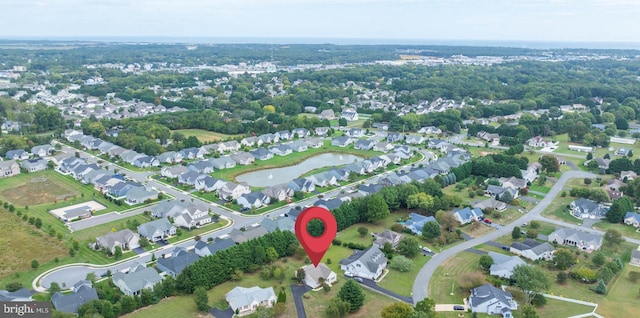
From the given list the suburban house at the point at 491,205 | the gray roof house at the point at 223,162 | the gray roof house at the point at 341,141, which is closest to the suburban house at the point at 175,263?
the gray roof house at the point at 223,162

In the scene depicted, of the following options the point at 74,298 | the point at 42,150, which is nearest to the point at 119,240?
the point at 74,298

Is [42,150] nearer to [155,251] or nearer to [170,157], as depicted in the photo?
[170,157]

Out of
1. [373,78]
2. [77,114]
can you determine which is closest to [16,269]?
[77,114]

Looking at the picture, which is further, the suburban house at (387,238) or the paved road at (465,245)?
the suburban house at (387,238)

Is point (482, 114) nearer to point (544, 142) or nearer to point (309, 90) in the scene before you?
point (544, 142)

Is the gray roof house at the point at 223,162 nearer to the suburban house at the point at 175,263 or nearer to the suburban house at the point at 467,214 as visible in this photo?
the suburban house at the point at 175,263

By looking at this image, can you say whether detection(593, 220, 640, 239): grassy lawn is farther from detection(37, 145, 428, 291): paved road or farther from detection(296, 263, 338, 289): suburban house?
detection(296, 263, 338, 289): suburban house
